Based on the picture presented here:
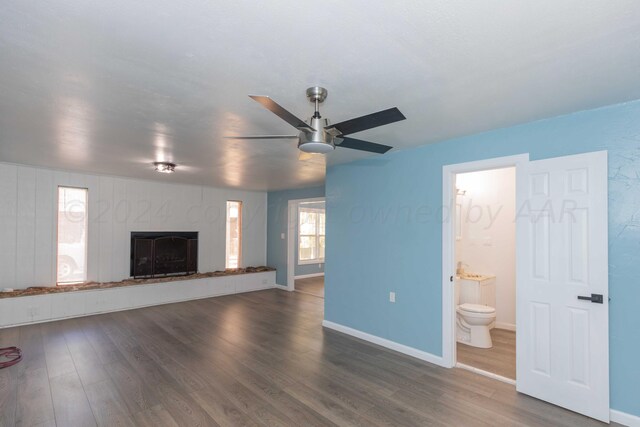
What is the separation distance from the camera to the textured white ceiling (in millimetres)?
1419

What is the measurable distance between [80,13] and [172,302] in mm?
5693

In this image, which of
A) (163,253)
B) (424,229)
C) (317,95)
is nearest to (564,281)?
(424,229)

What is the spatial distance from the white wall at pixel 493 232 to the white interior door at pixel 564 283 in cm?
195

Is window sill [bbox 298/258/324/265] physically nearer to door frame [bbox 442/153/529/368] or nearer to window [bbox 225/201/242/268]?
window [bbox 225/201/242/268]

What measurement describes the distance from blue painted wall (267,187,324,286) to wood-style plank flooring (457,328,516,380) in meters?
4.49

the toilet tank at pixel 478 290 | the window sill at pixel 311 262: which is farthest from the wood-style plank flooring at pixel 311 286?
the toilet tank at pixel 478 290

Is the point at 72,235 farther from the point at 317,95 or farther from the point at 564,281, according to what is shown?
the point at 564,281

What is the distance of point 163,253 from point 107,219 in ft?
3.86

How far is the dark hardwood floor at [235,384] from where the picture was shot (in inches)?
97.6

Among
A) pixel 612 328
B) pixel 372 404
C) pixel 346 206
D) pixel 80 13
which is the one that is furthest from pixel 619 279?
pixel 80 13

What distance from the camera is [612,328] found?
244 cm

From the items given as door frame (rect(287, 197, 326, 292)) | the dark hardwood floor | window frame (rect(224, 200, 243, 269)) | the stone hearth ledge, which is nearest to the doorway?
the dark hardwood floor

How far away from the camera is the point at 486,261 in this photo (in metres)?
4.86

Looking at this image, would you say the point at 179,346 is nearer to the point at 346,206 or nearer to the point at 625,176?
the point at 346,206
